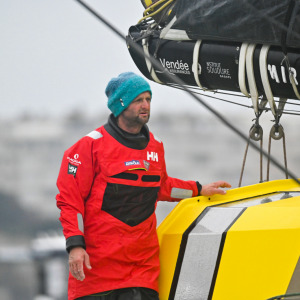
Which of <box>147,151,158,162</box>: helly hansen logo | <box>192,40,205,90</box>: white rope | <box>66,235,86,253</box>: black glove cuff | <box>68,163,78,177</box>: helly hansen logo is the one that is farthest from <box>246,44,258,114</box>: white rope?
<box>66,235,86,253</box>: black glove cuff

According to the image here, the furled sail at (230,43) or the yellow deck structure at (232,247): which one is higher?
the furled sail at (230,43)

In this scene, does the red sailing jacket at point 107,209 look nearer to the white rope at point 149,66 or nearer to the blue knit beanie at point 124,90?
the blue knit beanie at point 124,90

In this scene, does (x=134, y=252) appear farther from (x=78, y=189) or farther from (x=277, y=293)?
(x=277, y=293)

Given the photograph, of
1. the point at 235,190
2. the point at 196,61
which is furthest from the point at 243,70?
the point at 235,190

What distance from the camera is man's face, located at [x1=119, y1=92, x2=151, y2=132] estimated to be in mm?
2002

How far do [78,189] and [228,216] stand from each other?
18.0 inches

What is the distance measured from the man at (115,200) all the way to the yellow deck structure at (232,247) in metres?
0.09

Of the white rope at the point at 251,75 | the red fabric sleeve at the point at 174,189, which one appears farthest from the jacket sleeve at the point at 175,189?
the white rope at the point at 251,75

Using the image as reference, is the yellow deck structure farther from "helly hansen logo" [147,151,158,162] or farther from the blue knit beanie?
the blue knit beanie

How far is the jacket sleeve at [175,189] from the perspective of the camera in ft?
7.15

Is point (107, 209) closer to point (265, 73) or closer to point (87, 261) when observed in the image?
point (87, 261)

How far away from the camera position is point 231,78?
2.32 meters

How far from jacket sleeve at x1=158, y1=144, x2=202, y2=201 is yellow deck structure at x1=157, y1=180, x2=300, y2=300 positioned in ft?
0.09

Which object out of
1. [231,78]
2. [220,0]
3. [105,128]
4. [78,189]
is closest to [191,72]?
[231,78]
